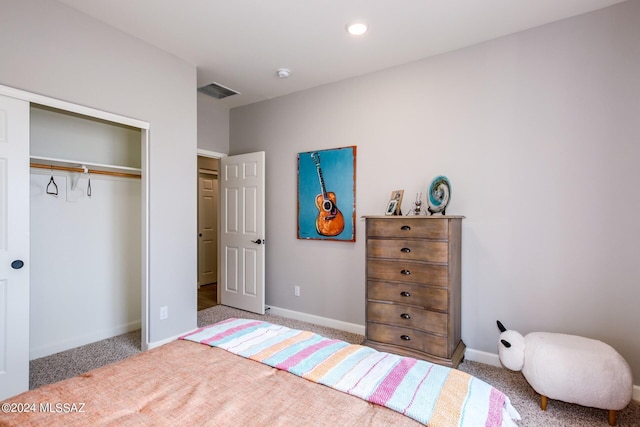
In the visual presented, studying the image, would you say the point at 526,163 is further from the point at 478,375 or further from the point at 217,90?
the point at 217,90

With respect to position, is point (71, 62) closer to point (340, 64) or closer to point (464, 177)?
point (340, 64)

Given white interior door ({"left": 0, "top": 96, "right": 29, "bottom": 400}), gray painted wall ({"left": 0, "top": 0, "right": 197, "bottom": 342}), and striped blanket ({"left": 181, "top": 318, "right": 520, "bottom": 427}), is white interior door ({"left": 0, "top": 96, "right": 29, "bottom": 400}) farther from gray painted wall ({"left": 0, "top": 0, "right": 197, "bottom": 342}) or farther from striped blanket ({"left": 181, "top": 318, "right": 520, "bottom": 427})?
striped blanket ({"left": 181, "top": 318, "right": 520, "bottom": 427})

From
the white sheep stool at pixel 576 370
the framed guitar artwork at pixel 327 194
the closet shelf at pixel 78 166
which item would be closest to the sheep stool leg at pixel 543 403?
the white sheep stool at pixel 576 370

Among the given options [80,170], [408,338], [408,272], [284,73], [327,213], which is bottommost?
[408,338]

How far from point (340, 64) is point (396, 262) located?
195cm

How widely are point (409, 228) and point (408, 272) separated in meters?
0.35

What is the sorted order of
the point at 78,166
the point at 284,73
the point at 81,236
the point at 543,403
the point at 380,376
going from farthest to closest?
1. the point at 284,73
2. the point at 81,236
3. the point at 78,166
4. the point at 543,403
5. the point at 380,376

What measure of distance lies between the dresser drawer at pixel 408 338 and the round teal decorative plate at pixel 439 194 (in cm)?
100

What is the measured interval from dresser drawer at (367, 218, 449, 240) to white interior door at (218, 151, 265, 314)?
1.69 meters

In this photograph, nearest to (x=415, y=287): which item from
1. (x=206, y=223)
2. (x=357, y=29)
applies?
(x=357, y=29)

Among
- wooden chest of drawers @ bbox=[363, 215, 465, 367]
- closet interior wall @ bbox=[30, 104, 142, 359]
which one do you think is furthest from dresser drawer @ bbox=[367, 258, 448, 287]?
closet interior wall @ bbox=[30, 104, 142, 359]

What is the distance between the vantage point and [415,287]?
263 centimetres

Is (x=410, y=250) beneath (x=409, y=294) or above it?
above

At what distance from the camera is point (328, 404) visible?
1127mm
